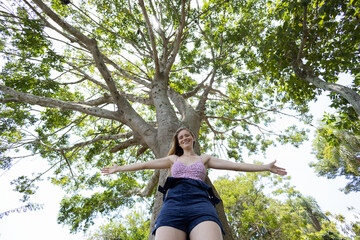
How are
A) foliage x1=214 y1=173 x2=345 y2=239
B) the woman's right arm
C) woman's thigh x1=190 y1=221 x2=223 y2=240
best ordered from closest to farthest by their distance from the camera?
woman's thigh x1=190 y1=221 x2=223 y2=240, the woman's right arm, foliage x1=214 y1=173 x2=345 y2=239

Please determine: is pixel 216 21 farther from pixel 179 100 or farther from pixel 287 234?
pixel 287 234

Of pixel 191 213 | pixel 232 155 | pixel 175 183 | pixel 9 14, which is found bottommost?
pixel 191 213

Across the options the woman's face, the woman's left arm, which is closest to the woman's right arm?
the woman's face


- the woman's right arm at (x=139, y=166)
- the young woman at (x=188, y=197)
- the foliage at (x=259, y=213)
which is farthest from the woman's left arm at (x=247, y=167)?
the foliage at (x=259, y=213)

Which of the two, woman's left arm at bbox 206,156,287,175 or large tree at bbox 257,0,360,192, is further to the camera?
large tree at bbox 257,0,360,192

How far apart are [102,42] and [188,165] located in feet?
22.8

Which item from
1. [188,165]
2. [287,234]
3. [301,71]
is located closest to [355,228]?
[287,234]

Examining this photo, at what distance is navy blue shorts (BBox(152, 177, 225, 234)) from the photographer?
1409 millimetres

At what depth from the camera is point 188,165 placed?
2.00 metres

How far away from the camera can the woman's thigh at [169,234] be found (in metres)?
1.33

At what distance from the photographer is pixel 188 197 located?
62.9 inches

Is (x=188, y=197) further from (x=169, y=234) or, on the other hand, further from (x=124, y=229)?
(x=124, y=229)

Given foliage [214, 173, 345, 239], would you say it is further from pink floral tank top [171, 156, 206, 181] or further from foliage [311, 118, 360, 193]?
pink floral tank top [171, 156, 206, 181]

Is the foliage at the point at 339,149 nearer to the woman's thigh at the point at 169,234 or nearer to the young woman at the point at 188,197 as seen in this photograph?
the young woman at the point at 188,197
